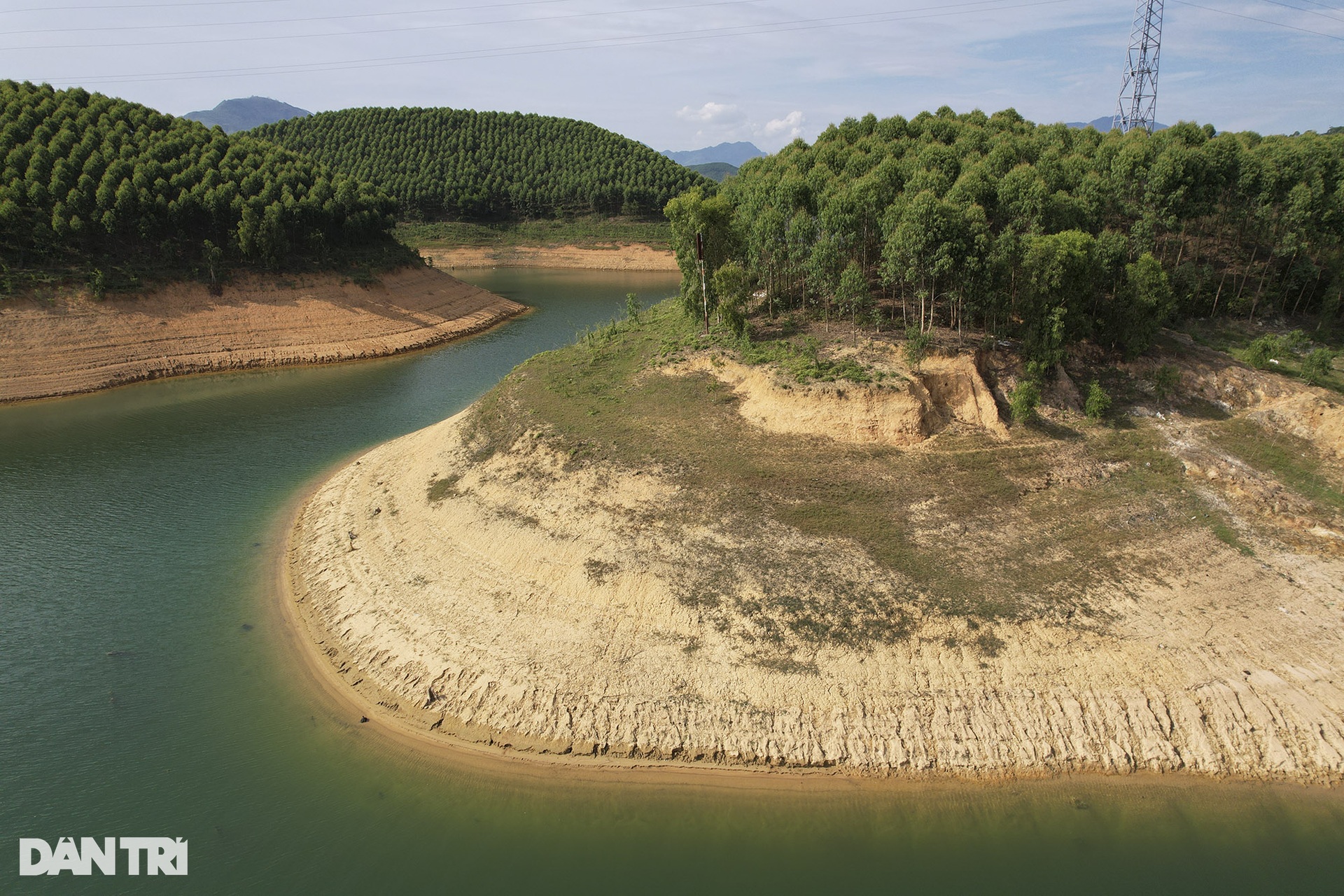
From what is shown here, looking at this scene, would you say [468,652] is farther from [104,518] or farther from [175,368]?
[175,368]

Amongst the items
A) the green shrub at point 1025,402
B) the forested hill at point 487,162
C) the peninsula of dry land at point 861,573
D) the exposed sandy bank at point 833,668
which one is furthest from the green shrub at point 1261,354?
the forested hill at point 487,162

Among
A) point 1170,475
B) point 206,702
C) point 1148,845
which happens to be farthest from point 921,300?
point 206,702

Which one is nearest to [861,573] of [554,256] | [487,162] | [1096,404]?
[1096,404]

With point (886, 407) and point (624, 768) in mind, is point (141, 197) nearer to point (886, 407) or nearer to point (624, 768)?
point (886, 407)

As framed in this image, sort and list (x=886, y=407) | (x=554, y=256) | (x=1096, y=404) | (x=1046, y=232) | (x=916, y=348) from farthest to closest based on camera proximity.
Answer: (x=554, y=256) → (x=1046, y=232) → (x=916, y=348) → (x=1096, y=404) → (x=886, y=407)

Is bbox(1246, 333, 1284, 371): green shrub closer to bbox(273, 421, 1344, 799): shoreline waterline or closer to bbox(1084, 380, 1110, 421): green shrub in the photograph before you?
bbox(1084, 380, 1110, 421): green shrub
